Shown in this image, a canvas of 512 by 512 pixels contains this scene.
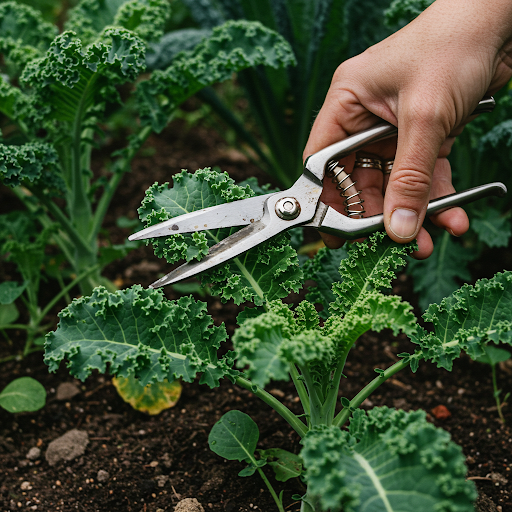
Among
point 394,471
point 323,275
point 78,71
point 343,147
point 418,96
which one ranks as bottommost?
point 394,471

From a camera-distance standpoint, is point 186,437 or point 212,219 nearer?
point 212,219

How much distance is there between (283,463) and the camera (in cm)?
192

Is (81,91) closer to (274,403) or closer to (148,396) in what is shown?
(148,396)

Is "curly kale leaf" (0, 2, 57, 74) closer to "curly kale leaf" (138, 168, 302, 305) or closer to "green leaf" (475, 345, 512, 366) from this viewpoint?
"curly kale leaf" (138, 168, 302, 305)

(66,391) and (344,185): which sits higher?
(344,185)

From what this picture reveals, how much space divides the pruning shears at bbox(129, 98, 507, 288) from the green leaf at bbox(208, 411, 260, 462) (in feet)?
2.01

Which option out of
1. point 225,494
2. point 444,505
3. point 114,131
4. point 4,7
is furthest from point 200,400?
point 114,131

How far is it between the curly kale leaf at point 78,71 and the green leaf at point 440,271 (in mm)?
1856

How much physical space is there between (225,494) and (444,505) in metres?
1.05

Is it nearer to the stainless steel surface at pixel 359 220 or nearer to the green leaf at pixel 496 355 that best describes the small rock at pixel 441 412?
the green leaf at pixel 496 355

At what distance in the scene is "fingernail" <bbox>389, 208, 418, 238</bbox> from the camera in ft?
5.96

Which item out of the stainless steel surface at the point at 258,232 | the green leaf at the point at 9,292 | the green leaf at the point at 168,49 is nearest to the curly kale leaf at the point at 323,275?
the stainless steel surface at the point at 258,232

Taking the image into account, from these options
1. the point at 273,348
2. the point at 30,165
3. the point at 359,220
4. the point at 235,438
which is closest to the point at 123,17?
the point at 30,165

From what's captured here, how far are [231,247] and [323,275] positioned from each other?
478 millimetres
